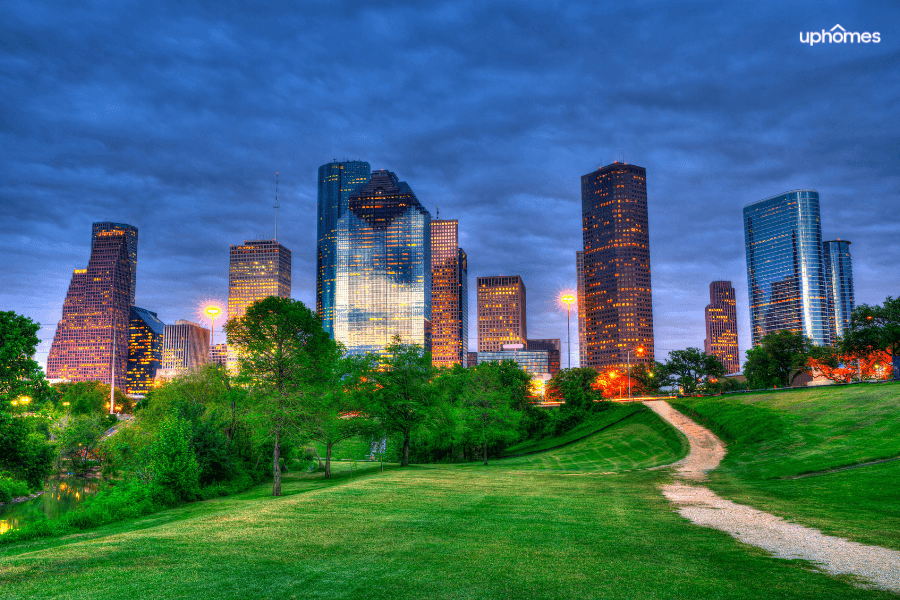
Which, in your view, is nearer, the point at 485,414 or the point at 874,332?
the point at 485,414

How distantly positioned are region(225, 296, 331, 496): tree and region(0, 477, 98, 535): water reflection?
17342 millimetres

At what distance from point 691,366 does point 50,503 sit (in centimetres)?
9711

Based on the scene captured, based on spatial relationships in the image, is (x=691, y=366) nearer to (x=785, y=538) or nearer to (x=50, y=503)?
(x=785, y=538)

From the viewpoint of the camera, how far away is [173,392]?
50.0 meters

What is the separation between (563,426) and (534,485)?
51583 millimetres

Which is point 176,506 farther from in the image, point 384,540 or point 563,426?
point 563,426

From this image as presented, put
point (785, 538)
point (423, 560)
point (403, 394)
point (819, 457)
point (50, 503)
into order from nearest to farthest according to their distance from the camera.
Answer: point (423, 560)
point (785, 538)
point (819, 457)
point (50, 503)
point (403, 394)

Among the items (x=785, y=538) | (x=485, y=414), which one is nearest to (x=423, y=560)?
(x=785, y=538)

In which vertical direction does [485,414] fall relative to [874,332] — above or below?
below

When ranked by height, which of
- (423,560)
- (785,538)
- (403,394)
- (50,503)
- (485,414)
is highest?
(403,394)

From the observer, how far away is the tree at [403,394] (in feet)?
158

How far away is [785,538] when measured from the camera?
1414 cm

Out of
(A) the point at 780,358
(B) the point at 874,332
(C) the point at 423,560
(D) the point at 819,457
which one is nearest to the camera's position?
(C) the point at 423,560

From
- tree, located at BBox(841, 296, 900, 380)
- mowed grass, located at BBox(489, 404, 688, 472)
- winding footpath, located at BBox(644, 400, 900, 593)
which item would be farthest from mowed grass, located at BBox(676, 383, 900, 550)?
tree, located at BBox(841, 296, 900, 380)
